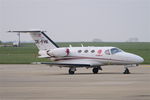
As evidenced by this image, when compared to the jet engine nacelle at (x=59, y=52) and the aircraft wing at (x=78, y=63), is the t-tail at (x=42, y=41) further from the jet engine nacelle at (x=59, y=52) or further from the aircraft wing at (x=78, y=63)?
the aircraft wing at (x=78, y=63)

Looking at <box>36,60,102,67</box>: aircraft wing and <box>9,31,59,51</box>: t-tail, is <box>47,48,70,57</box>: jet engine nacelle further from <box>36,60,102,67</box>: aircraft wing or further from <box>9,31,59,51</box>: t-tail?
<box>9,31,59,51</box>: t-tail

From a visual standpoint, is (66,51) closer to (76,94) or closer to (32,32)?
(32,32)

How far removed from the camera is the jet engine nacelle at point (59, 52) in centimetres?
3709

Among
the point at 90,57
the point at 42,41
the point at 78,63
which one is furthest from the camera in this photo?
the point at 42,41

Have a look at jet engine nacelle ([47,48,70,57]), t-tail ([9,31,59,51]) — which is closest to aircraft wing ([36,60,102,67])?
jet engine nacelle ([47,48,70,57])

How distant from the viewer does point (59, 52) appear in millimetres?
37125

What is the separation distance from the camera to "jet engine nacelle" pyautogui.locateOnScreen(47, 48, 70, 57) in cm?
3709

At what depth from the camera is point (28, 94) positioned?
20.4 metres

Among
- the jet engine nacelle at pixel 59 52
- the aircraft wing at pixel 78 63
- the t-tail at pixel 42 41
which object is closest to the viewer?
the aircraft wing at pixel 78 63

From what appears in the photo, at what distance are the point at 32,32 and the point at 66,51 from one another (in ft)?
11.7

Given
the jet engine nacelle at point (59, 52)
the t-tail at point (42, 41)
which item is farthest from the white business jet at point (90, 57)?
the t-tail at point (42, 41)

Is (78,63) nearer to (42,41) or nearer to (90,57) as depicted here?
(90,57)

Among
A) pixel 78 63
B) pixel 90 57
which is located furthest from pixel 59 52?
pixel 90 57

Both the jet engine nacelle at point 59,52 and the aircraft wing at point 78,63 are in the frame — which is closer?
the aircraft wing at point 78,63
